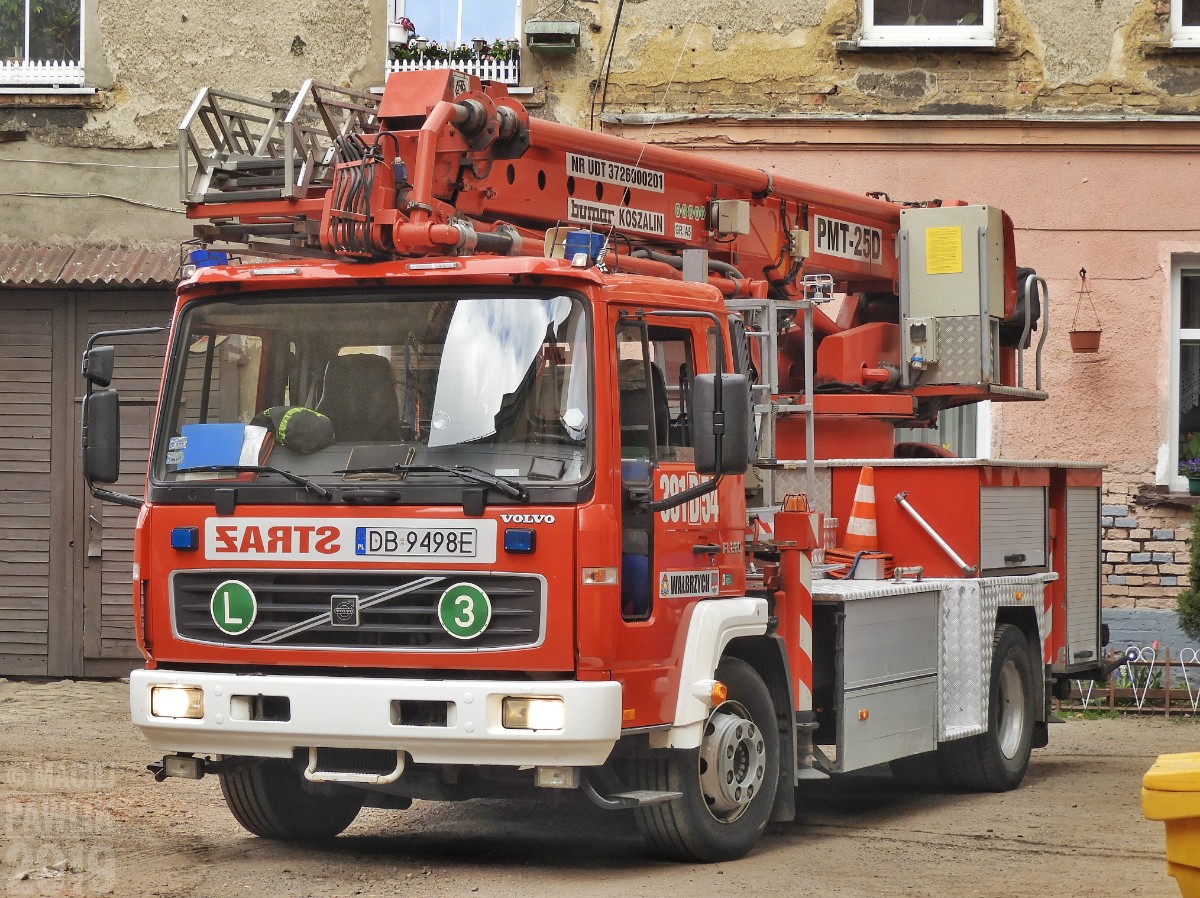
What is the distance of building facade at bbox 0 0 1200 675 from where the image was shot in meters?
15.0

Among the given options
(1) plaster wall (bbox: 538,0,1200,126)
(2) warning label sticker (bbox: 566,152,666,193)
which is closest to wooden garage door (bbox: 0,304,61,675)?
(1) plaster wall (bbox: 538,0,1200,126)

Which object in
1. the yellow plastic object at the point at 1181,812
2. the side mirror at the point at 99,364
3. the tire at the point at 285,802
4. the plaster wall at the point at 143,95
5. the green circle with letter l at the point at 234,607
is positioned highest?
the plaster wall at the point at 143,95

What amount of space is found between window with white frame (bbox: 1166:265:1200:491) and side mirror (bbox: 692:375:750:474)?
8632 millimetres

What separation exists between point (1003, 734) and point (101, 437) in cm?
548

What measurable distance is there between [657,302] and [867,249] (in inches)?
143

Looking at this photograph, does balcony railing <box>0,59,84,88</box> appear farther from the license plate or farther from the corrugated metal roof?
the license plate

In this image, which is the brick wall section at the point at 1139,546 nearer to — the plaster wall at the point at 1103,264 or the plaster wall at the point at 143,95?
→ the plaster wall at the point at 1103,264

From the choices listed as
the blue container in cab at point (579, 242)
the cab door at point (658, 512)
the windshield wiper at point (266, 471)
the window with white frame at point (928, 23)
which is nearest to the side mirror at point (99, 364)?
the windshield wiper at point (266, 471)

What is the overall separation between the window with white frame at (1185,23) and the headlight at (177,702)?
34.8 feet

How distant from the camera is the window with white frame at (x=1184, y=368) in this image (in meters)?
15.2

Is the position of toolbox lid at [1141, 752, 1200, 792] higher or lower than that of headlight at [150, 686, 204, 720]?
higher

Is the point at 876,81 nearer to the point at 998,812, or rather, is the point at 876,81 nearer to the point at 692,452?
the point at 998,812

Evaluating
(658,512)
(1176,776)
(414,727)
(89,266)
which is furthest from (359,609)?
(89,266)

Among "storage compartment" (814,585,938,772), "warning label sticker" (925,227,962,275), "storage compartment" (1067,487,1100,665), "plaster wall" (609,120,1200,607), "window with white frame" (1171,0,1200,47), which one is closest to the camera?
"storage compartment" (814,585,938,772)
